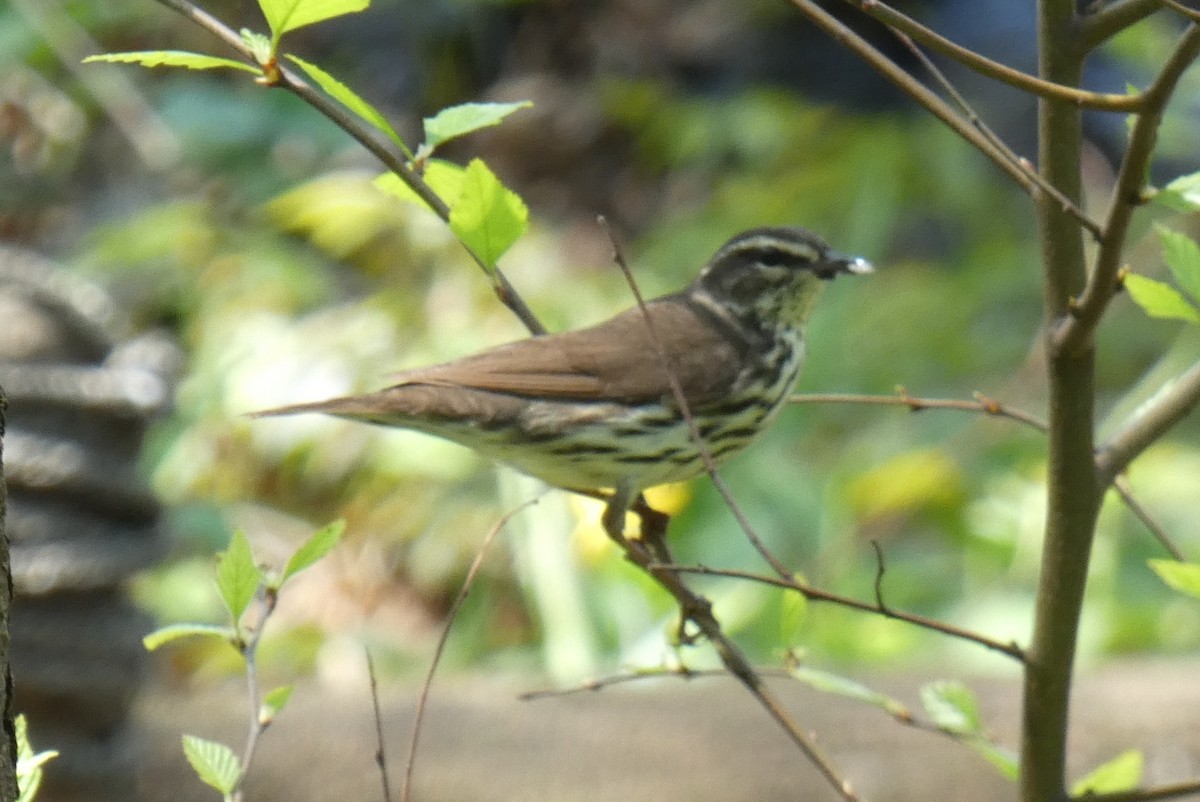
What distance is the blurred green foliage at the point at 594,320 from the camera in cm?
378

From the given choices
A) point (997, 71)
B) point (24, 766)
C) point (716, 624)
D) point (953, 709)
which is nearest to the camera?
point (24, 766)

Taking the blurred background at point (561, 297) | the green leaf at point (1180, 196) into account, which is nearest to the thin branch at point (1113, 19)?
the green leaf at point (1180, 196)

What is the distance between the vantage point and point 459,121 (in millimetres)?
1105

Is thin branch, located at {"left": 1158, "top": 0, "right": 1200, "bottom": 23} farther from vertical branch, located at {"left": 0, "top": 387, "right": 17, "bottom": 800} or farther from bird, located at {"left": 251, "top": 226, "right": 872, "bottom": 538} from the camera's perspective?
bird, located at {"left": 251, "top": 226, "right": 872, "bottom": 538}

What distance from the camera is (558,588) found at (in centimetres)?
378

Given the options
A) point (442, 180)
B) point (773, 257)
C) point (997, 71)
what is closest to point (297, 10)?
point (442, 180)

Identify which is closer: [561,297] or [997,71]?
[997,71]

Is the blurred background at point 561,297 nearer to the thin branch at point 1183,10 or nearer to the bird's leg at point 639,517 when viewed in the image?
the bird's leg at point 639,517

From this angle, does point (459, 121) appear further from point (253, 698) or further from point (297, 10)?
point (253, 698)

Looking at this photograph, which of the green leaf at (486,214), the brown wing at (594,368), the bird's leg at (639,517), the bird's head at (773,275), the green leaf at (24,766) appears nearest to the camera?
the green leaf at (24,766)

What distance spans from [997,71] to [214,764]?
0.65m

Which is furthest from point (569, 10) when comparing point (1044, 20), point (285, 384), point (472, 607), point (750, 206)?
point (1044, 20)


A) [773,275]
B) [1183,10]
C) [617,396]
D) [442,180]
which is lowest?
[1183,10]

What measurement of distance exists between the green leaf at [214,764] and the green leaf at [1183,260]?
0.70 metres
